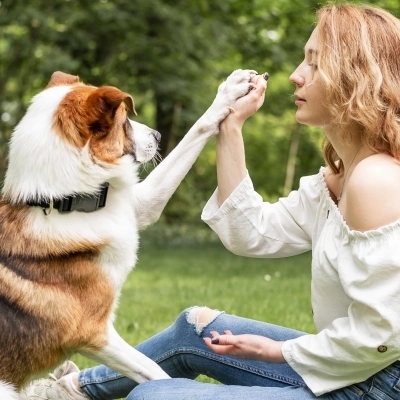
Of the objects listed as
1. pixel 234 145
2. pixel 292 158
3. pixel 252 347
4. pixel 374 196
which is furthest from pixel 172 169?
pixel 292 158

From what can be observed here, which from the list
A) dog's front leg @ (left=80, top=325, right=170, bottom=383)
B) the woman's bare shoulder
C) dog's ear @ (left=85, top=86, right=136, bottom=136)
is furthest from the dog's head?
the woman's bare shoulder

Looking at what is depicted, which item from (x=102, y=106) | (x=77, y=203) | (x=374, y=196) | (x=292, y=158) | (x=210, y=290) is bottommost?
(x=292, y=158)

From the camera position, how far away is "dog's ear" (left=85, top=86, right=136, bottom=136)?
288 centimetres

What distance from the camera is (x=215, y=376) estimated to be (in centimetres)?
303

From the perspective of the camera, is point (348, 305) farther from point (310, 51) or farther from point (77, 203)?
point (77, 203)

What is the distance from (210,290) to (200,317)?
155 inches

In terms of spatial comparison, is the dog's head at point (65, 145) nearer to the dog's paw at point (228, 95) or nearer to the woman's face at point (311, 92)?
the dog's paw at point (228, 95)

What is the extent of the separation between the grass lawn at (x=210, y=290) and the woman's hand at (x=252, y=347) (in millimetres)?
1871

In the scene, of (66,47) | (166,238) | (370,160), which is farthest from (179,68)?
(370,160)

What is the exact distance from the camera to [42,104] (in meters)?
2.95

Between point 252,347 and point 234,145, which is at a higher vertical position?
point 234,145

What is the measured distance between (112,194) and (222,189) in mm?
499

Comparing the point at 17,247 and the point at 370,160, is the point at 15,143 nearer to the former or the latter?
the point at 17,247

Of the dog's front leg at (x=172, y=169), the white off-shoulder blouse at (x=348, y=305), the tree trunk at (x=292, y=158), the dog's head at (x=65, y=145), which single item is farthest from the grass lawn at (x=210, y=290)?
the tree trunk at (x=292, y=158)
